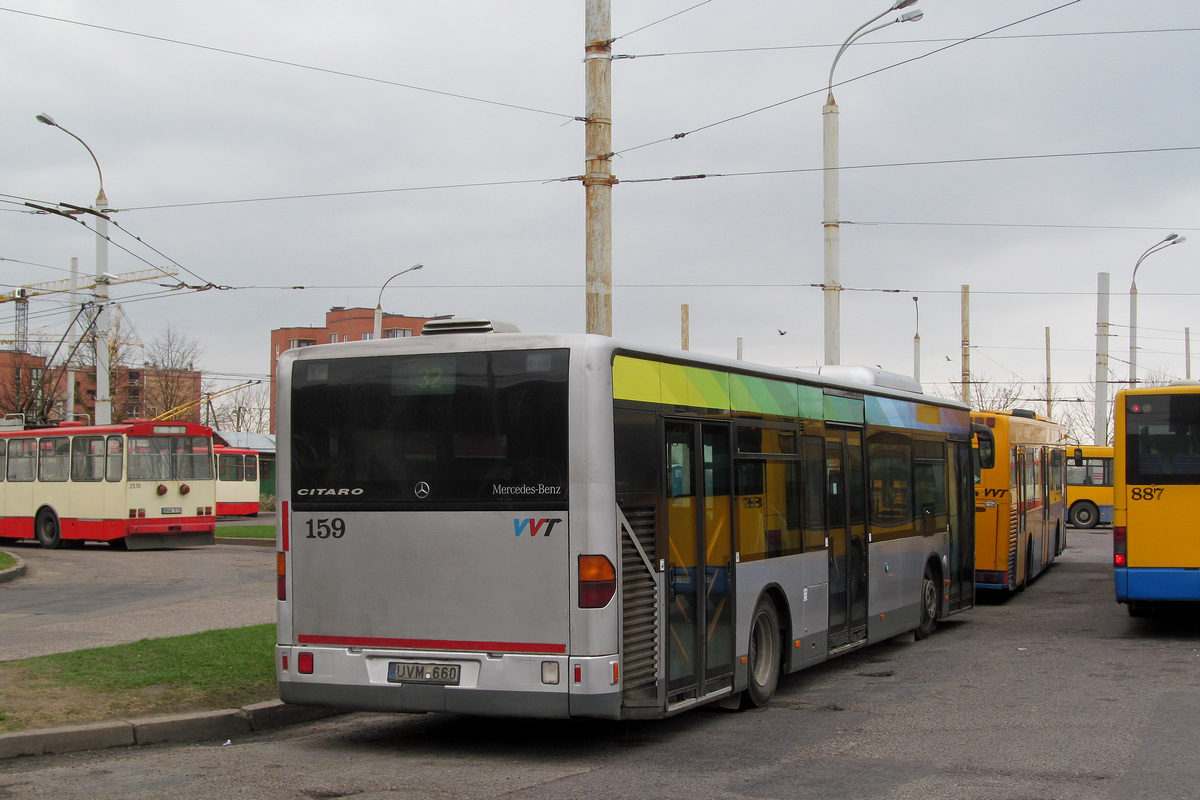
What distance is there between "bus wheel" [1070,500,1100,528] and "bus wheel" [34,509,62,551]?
111 ft

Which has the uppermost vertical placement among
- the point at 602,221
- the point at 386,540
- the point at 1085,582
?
the point at 602,221

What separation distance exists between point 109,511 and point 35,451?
3.21 metres

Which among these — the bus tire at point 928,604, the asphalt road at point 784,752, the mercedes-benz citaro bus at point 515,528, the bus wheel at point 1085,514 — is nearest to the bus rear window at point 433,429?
the mercedes-benz citaro bus at point 515,528

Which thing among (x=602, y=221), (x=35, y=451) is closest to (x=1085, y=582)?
(x=602, y=221)

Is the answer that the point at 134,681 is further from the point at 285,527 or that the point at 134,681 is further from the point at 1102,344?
the point at 1102,344

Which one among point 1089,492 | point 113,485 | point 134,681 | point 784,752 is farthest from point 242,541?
point 1089,492

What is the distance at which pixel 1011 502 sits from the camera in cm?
1880

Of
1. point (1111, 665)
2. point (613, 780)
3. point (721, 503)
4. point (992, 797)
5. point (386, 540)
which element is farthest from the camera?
point (1111, 665)

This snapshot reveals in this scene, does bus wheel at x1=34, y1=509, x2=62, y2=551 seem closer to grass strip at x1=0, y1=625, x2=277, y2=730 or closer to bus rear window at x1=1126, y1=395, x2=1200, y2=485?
grass strip at x1=0, y1=625, x2=277, y2=730

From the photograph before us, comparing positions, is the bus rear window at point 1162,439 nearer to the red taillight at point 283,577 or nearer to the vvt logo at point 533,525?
the vvt logo at point 533,525

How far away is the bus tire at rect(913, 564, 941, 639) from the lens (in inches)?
572

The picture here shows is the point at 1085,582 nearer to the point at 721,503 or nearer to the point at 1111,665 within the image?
the point at 1111,665

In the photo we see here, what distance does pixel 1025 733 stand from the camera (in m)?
8.68

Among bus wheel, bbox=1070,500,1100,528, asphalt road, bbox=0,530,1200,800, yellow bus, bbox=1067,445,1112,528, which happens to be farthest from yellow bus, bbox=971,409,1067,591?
bus wheel, bbox=1070,500,1100,528
